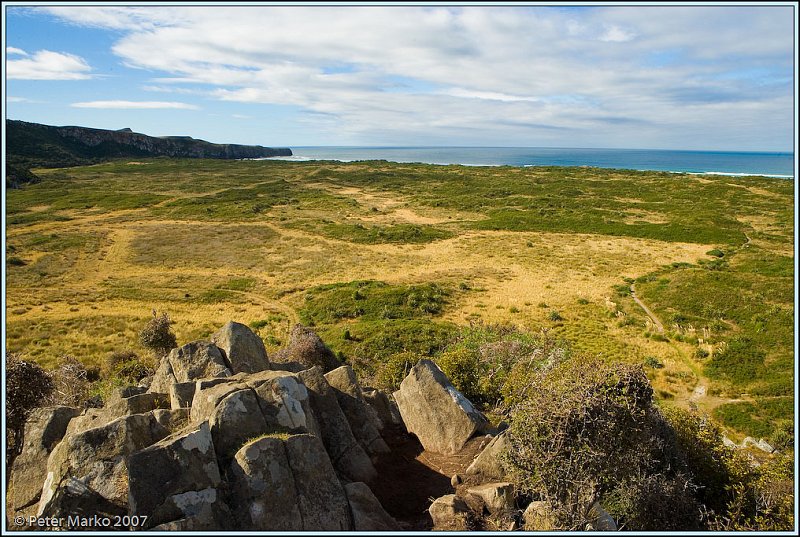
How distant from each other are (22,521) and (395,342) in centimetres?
2362

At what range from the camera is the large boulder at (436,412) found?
1426 centimetres

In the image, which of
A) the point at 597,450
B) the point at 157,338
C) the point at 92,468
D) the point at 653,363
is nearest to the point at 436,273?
the point at 653,363

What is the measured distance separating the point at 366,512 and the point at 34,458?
8509 millimetres

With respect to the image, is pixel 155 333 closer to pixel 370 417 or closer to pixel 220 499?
pixel 370 417

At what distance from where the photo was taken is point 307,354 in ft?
79.7

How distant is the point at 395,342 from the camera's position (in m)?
31.9

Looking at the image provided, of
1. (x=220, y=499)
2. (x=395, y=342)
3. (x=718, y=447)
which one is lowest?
(x=395, y=342)

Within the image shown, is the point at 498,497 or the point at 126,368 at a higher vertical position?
the point at 498,497

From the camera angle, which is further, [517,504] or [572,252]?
[572,252]

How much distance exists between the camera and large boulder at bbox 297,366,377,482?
12383mm

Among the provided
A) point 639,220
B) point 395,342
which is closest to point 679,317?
point 395,342

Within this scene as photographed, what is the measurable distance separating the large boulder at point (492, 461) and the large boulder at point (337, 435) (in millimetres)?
2849

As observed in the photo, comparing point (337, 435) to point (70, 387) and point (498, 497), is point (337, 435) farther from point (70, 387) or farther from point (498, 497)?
point (70, 387)

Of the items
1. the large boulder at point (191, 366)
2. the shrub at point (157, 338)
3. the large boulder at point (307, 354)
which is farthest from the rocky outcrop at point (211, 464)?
the shrub at point (157, 338)
